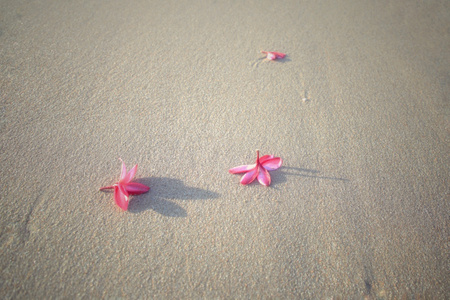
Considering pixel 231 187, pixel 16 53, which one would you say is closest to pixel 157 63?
pixel 16 53

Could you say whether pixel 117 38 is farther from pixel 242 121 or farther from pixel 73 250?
pixel 73 250

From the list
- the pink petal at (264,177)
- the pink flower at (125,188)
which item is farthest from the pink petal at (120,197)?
the pink petal at (264,177)

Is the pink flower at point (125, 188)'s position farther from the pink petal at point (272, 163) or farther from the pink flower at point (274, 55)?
the pink flower at point (274, 55)

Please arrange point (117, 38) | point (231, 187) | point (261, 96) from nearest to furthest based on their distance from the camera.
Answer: point (231, 187) < point (261, 96) < point (117, 38)

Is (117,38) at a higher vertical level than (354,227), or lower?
higher

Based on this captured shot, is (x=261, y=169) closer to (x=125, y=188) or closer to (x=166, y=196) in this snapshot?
(x=166, y=196)

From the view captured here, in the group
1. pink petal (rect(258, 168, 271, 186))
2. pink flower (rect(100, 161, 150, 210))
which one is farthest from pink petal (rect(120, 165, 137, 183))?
pink petal (rect(258, 168, 271, 186))

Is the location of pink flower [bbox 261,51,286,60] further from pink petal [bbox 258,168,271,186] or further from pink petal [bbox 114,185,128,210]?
pink petal [bbox 114,185,128,210]
